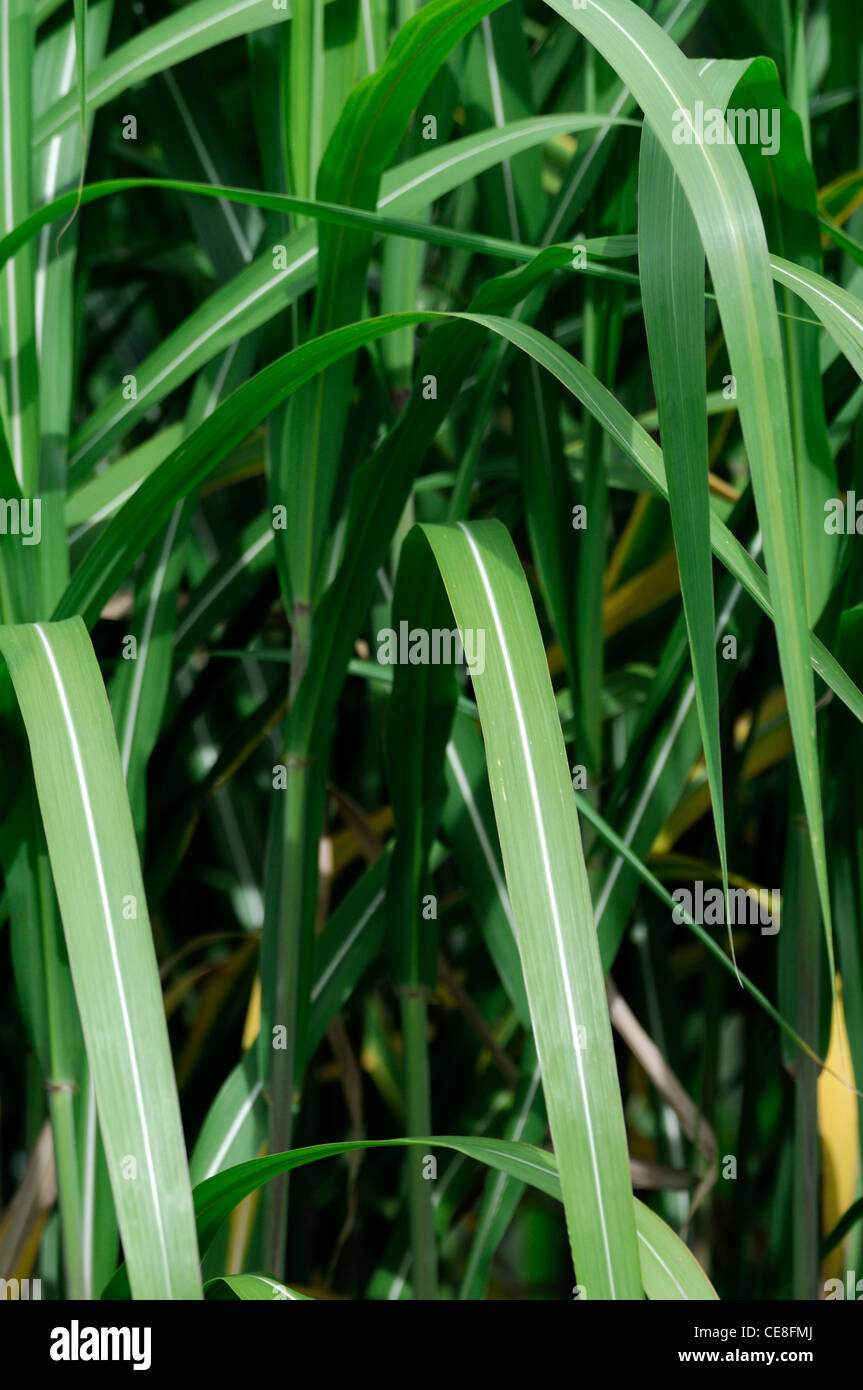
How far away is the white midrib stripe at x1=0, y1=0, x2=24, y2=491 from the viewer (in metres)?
0.44

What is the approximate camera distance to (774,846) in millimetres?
653

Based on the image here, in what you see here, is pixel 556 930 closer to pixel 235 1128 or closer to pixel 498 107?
pixel 235 1128

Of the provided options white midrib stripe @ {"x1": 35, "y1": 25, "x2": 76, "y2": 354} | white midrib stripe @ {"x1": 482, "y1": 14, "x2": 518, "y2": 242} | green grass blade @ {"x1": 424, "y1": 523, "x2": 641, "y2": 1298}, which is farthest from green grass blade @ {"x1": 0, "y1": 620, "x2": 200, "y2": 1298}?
white midrib stripe @ {"x1": 482, "y1": 14, "x2": 518, "y2": 242}

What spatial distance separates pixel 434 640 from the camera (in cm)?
42

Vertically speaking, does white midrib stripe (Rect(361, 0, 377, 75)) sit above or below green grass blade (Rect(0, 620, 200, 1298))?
above

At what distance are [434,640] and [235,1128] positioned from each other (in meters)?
0.24

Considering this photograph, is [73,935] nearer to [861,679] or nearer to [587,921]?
[587,921]
